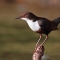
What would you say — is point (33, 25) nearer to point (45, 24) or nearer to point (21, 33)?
point (45, 24)

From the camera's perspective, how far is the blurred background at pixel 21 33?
90.2 inches

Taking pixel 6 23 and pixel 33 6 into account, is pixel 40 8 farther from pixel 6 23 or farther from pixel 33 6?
pixel 6 23

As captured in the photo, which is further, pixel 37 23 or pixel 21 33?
pixel 21 33

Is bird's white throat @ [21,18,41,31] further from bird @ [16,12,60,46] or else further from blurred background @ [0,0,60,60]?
blurred background @ [0,0,60,60]

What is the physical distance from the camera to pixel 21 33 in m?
2.92

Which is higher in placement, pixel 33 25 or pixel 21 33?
pixel 21 33

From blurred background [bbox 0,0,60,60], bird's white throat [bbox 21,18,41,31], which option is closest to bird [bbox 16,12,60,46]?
bird's white throat [bbox 21,18,41,31]

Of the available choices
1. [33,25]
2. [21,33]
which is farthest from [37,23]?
[21,33]

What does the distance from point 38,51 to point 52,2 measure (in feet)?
9.65

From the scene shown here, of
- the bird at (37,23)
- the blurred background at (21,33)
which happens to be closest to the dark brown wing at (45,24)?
the bird at (37,23)

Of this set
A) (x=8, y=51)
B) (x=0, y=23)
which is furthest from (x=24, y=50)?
(x=0, y=23)

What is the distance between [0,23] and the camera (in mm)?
3234

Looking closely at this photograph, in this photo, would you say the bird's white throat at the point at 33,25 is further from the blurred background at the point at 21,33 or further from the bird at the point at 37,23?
the blurred background at the point at 21,33

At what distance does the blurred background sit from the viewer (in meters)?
2.29
